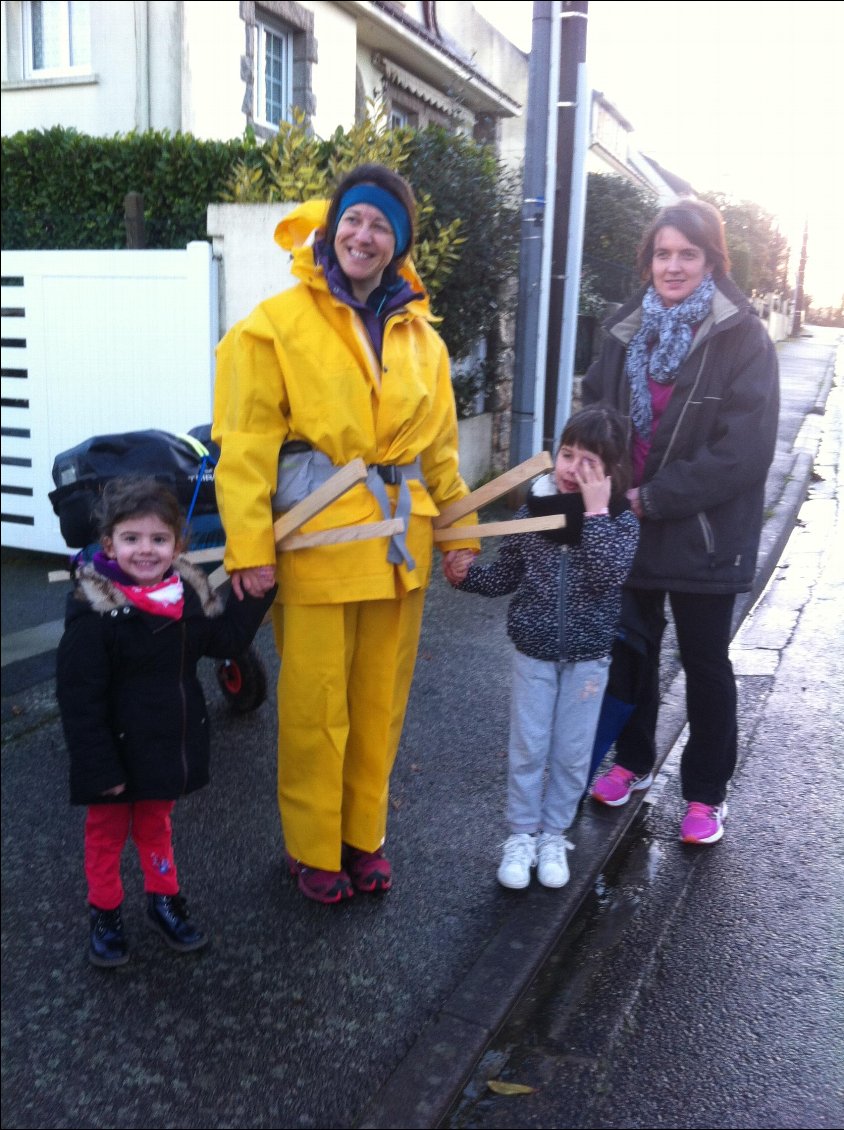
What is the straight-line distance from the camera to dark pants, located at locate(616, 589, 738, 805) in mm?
3400

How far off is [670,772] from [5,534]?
197 inches

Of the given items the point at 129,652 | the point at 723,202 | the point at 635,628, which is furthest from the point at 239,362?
the point at 723,202

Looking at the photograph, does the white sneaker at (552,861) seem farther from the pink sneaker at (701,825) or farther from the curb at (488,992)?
the pink sneaker at (701,825)

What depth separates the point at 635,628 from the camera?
11.6 ft

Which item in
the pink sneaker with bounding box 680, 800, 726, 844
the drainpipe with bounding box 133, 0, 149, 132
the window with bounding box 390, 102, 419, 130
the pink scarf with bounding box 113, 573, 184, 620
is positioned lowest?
the pink sneaker with bounding box 680, 800, 726, 844

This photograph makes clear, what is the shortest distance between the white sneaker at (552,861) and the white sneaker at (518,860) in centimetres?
3

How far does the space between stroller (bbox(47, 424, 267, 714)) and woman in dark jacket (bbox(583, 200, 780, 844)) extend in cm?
146

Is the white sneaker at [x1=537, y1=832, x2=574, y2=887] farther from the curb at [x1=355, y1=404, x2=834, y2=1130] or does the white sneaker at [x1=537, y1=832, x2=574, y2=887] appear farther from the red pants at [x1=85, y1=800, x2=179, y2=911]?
the red pants at [x1=85, y1=800, x2=179, y2=911]

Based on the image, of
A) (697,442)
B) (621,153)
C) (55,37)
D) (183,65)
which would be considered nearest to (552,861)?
(697,442)

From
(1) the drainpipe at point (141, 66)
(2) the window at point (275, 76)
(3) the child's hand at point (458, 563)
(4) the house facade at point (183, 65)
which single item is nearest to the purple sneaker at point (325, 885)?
(3) the child's hand at point (458, 563)

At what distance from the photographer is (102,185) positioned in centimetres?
772

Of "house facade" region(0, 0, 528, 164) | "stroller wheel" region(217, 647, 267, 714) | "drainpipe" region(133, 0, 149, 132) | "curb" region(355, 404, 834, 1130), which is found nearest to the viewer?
"curb" region(355, 404, 834, 1130)

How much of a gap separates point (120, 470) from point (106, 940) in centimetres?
159

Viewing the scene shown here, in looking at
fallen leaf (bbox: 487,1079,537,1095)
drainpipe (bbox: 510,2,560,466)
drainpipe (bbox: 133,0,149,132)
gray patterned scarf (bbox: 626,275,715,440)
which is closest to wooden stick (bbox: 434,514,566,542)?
gray patterned scarf (bbox: 626,275,715,440)
